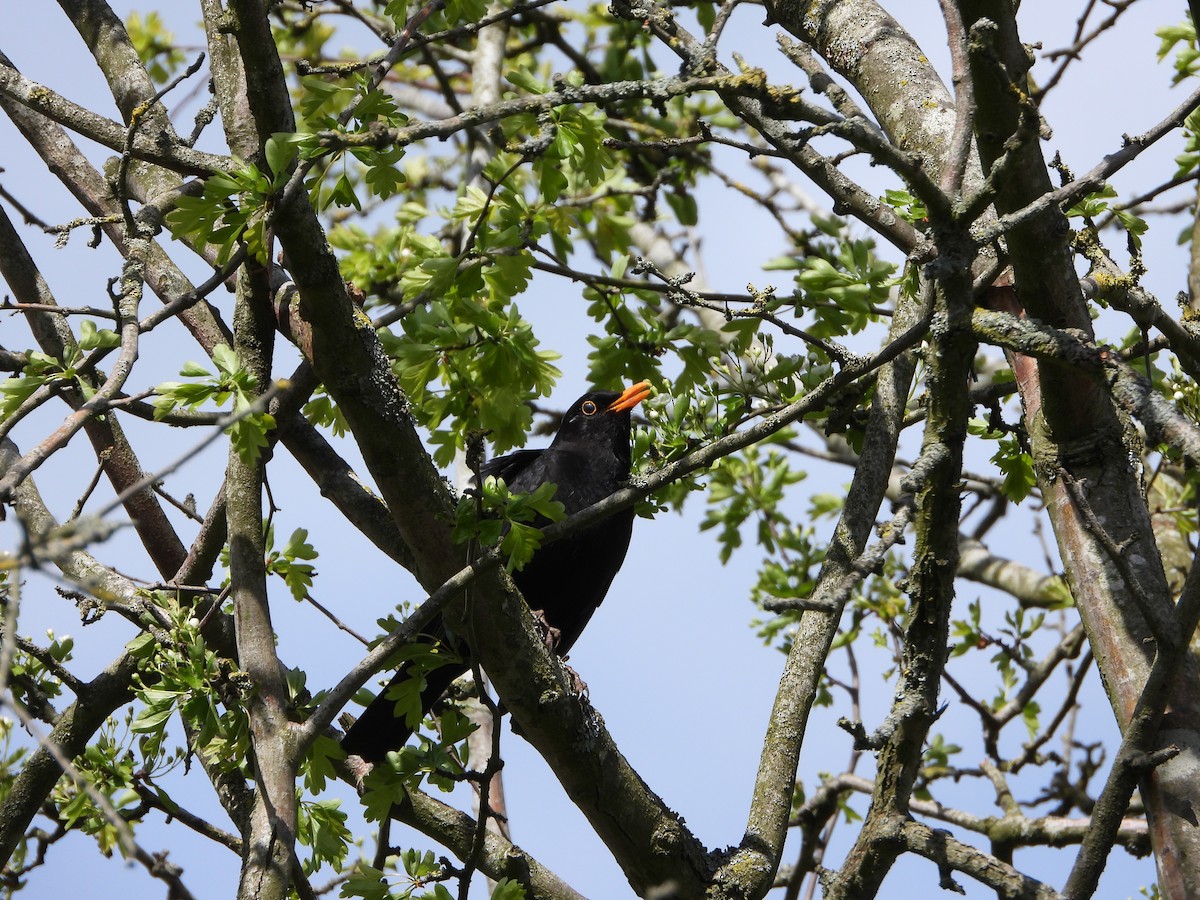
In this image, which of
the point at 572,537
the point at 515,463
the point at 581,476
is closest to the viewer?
the point at 572,537

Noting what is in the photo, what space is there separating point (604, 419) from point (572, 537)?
3.57 ft

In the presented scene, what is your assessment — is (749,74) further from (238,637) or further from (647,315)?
(238,637)

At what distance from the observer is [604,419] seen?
5.80 m

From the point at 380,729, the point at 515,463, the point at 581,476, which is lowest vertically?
the point at 380,729

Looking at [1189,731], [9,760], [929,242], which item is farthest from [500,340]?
[9,760]

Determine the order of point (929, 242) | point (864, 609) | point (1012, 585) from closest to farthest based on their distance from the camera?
point (929, 242), point (864, 609), point (1012, 585)

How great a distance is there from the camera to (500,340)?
3.41 meters

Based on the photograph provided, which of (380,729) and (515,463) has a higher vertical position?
(515,463)

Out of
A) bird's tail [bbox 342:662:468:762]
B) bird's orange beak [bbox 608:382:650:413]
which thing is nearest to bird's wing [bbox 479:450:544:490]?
bird's orange beak [bbox 608:382:650:413]

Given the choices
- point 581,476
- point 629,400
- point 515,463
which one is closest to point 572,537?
point 581,476

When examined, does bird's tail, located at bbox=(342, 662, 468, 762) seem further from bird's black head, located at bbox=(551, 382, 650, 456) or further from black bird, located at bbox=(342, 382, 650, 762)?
bird's black head, located at bbox=(551, 382, 650, 456)

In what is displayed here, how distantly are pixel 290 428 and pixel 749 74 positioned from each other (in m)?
2.00

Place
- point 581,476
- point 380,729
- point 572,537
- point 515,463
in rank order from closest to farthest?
point 380,729, point 572,537, point 581,476, point 515,463

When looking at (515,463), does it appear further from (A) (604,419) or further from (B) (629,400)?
(B) (629,400)
